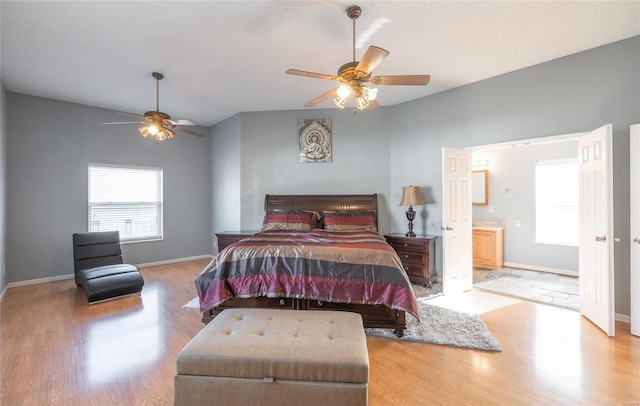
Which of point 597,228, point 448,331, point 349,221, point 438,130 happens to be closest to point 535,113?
point 438,130

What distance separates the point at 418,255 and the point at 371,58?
3.03 m

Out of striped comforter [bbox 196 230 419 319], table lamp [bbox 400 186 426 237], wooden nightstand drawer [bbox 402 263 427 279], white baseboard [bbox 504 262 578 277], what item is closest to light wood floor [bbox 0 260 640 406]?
striped comforter [bbox 196 230 419 319]

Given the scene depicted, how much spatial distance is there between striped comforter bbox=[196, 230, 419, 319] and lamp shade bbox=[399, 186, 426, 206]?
5.76ft

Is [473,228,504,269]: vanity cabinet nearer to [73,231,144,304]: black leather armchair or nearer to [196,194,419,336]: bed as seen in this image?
[196,194,419,336]: bed

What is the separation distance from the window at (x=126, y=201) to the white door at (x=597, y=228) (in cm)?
683

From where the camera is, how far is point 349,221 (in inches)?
177

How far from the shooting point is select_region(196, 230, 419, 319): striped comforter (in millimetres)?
2617

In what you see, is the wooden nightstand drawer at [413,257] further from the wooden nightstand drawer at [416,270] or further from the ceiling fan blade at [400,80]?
the ceiling fan blade at [400,80]

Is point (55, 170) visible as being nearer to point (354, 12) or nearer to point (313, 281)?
point (313, 281)

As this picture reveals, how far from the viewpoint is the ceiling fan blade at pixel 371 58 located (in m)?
2.02

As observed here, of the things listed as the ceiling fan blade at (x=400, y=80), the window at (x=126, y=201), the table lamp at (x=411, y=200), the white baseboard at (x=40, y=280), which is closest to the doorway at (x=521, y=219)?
the table lamp at (x=411, y=200)

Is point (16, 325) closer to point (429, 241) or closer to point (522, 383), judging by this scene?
point (522, 383)

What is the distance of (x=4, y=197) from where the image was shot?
410 centimetres

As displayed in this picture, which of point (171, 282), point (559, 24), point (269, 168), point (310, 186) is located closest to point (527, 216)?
point (559, 24)
